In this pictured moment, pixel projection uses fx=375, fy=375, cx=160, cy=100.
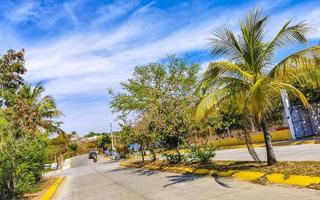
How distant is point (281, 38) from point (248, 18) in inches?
47.0

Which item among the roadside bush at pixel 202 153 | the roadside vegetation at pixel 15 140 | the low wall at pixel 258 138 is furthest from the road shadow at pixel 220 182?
the low wall at pixel 258 138

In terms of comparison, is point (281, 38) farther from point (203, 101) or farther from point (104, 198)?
point (104, 198)

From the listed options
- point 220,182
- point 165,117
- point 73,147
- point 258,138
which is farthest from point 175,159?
point 73,147

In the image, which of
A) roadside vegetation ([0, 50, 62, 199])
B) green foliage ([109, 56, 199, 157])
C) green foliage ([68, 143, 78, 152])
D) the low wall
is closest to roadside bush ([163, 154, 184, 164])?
green foliage ([109, 56, 199, 157])

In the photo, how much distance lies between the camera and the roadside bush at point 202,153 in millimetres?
16828

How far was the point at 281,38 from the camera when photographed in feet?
37.2

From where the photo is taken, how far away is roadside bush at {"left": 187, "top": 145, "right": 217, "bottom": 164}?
55.2 ft

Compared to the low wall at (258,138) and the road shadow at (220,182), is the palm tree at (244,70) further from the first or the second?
the low wall at (258,138)

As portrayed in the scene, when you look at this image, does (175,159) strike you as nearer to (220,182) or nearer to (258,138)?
(220,182)

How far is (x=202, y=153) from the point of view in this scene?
17078 millimetres

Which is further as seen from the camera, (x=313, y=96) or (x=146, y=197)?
(x=313, y=96)

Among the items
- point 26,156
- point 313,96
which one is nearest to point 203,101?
point 26,156

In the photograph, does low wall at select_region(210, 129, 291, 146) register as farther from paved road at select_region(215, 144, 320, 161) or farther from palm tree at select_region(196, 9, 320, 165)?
palm tree at select_region(196, 9, 320, 165)

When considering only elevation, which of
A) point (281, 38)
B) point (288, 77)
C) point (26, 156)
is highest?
point (281, 38)
